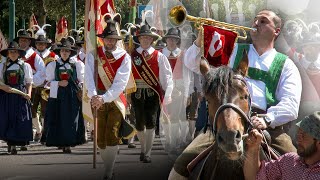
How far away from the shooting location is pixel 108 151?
31.8 feet

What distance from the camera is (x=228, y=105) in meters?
4.71

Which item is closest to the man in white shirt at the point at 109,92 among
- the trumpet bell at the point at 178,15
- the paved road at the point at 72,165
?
the paved road at the point at 72,165

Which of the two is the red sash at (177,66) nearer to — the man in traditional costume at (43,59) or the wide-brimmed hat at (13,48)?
the man in traditional costume at (43,59)

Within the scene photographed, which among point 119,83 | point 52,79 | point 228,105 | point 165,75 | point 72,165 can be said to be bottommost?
point 72,165

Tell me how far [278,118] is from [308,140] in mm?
609

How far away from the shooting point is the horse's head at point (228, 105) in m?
4.49

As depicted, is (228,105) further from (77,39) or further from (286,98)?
(77,39)

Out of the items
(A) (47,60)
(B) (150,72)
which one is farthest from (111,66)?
(A) (47,60)

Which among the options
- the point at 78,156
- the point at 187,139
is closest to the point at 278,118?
the point at 187,139

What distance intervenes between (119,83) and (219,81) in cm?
487

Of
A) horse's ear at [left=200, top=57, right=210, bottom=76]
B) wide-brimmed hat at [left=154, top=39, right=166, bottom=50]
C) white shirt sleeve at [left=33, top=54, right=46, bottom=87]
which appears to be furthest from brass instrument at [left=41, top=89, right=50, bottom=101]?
horse's ear at [left=200, top=57, right=210, bottom=76]

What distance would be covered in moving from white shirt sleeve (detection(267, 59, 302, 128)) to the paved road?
466cm

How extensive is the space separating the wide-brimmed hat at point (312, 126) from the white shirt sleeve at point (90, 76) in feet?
16.7

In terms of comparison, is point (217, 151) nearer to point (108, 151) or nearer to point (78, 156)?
point (108, 151)
